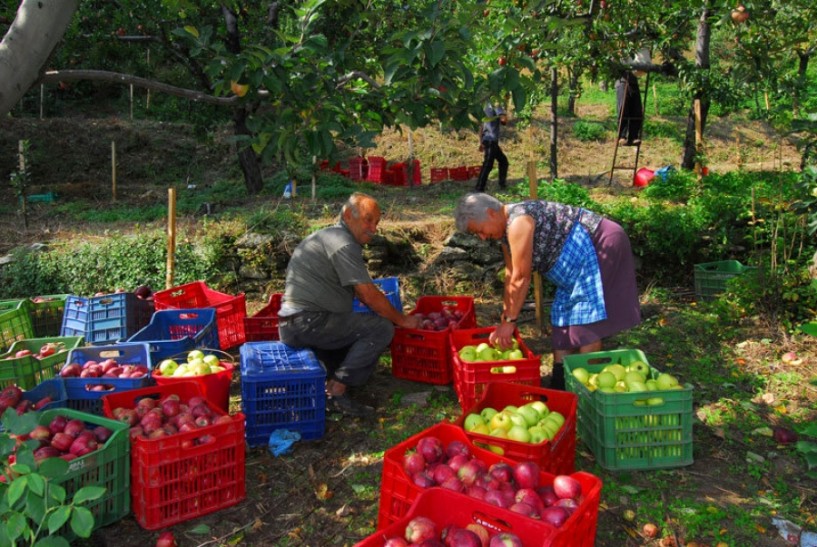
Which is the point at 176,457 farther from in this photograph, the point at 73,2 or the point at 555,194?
the point at 555,194

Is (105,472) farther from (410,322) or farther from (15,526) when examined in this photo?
(410,322)

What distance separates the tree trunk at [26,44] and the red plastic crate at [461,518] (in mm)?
2330

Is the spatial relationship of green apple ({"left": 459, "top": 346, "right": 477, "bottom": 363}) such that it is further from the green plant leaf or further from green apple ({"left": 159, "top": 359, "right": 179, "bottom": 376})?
the green plant leaf

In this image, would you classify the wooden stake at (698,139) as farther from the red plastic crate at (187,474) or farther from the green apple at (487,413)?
the red plastic crate at (187,474)

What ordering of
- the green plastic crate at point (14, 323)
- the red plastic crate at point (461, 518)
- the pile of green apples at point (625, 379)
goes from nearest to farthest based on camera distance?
the red plastic crate at point (461, 518) → the pile of green apples at point (625, 379) → the green plastic crate at point (14, 323)

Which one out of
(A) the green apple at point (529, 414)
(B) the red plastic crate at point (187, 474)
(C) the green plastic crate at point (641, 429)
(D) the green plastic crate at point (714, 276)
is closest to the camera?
(B) the red plastic crate at point (187, 474)

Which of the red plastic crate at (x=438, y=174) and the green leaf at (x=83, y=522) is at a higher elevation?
the red plastic crate at (x=438, y=174)

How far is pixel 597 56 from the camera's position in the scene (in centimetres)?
978

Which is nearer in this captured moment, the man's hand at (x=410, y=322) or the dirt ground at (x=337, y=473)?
the dirt ground at (x=337, y=473)

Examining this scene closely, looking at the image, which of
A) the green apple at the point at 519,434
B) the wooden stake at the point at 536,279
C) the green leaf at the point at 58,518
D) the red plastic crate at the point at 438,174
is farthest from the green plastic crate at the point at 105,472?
the red plastic crate at the point at 438,174

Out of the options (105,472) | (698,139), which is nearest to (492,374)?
(105,472)

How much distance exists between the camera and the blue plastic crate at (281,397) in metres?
4.18

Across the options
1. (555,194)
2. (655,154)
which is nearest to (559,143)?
(655,154)

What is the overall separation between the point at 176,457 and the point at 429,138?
14.5 m
